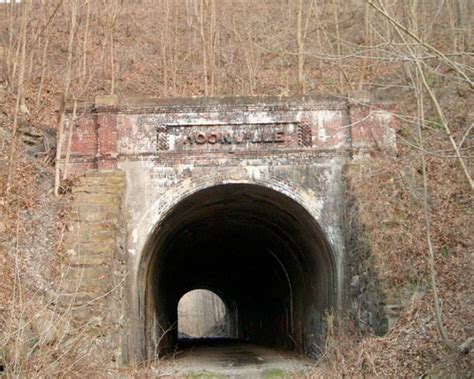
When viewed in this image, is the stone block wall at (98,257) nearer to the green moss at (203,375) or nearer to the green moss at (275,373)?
the green moss at (203,375)

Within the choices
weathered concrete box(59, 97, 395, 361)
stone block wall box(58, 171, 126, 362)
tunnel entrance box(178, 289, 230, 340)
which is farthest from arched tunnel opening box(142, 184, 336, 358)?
tunnel entrance box(178, 289, 230, 340)

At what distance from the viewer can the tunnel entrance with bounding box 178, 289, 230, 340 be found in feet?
141

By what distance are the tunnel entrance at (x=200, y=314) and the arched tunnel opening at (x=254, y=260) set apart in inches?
761

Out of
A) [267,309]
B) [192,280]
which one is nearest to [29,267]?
[267,309]

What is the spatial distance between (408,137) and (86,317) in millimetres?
9212

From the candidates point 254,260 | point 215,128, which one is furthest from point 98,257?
point 254,260

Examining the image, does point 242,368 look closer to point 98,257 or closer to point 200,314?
point 98,257

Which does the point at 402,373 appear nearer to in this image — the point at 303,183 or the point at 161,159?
the point at 303,183

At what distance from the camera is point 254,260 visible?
786 inches

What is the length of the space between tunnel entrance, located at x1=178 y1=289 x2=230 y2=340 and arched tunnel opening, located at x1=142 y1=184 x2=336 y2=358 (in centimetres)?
1932

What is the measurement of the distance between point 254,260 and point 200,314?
28.5m

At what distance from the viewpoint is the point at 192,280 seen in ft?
80.0

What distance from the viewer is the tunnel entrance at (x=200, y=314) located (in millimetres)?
42897

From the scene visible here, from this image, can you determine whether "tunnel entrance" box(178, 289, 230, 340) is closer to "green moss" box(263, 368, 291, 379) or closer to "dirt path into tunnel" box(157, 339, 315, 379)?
"dirt path into tunnel" box(157, 339, 315, 379)
